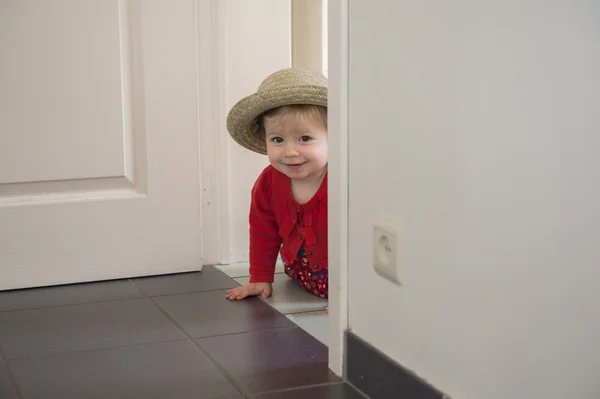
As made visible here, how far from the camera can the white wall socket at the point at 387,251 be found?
1.09m

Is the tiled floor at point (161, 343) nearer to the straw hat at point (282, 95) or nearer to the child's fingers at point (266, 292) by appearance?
the child's fingers at point (266, 292)

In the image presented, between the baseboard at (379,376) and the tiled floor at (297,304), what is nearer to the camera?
the baseboard at (379,376)

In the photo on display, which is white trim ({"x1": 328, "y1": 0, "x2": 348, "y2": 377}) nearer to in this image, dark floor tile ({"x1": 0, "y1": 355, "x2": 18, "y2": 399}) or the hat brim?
the hat brim

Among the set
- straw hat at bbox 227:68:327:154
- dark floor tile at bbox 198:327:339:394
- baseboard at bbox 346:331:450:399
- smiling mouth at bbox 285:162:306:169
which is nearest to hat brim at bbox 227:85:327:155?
straw hat at bbox 227:68:327:154

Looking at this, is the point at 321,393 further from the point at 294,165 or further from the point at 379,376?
the point at 294,165

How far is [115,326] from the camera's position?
5.09 ft

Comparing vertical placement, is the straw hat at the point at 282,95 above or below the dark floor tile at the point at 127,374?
above

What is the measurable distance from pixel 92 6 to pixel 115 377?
92 centimetres

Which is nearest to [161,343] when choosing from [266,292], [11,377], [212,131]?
[11,377]

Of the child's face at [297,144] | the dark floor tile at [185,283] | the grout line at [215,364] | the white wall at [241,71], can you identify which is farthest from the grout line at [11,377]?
→ the white wall at [241,71]

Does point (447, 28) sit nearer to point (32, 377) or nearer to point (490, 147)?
point (490, 147)

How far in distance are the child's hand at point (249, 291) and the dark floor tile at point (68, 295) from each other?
21cm

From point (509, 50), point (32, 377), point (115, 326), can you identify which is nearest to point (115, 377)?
point (32, 377)

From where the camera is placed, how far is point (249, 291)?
5.81 ft
